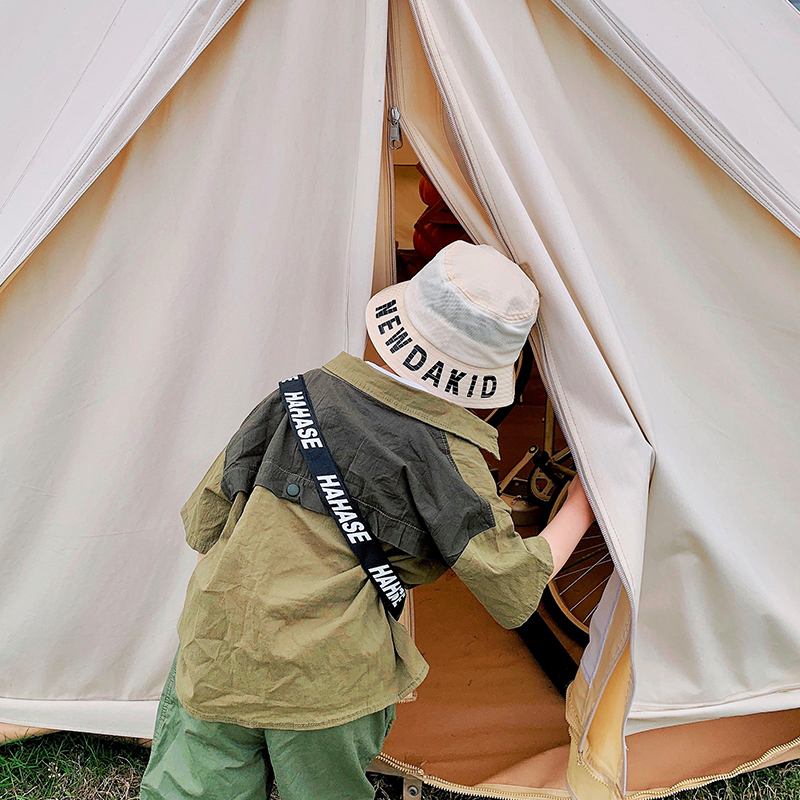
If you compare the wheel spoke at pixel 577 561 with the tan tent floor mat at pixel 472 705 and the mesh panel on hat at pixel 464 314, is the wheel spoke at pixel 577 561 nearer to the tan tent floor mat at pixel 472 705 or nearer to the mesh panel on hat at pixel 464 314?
the tan tent floor mat at pixel 472 705

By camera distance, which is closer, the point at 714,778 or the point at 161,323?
the point at 161,323

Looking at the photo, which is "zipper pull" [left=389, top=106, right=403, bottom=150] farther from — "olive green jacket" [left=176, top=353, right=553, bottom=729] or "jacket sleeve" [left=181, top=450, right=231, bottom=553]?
"jacket sleeve" [left=181, top=450, right=231, bottom=553]

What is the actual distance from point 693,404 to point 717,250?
0.95 ft

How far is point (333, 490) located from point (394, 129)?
69cm

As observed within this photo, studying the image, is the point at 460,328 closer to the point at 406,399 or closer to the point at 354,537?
the point at 406,399

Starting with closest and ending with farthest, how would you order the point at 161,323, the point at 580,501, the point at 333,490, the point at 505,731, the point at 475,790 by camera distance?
the point at 333,490, the point at 580,501, the point at 161,323, the point at 475,790, the point at 505,731

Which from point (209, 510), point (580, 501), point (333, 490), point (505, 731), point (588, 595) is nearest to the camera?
point (333, 490)

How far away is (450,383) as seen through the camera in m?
1.22

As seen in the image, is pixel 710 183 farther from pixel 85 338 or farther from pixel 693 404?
pixel 85 338

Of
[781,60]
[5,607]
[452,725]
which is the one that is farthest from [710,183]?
[5,607]

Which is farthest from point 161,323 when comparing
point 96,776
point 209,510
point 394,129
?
point 96,776

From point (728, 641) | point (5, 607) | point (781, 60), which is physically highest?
point (781, 60)

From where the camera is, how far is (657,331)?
5.03 ft

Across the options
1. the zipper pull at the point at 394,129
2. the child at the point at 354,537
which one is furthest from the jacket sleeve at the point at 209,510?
the zipper pull at the point at 394,129
